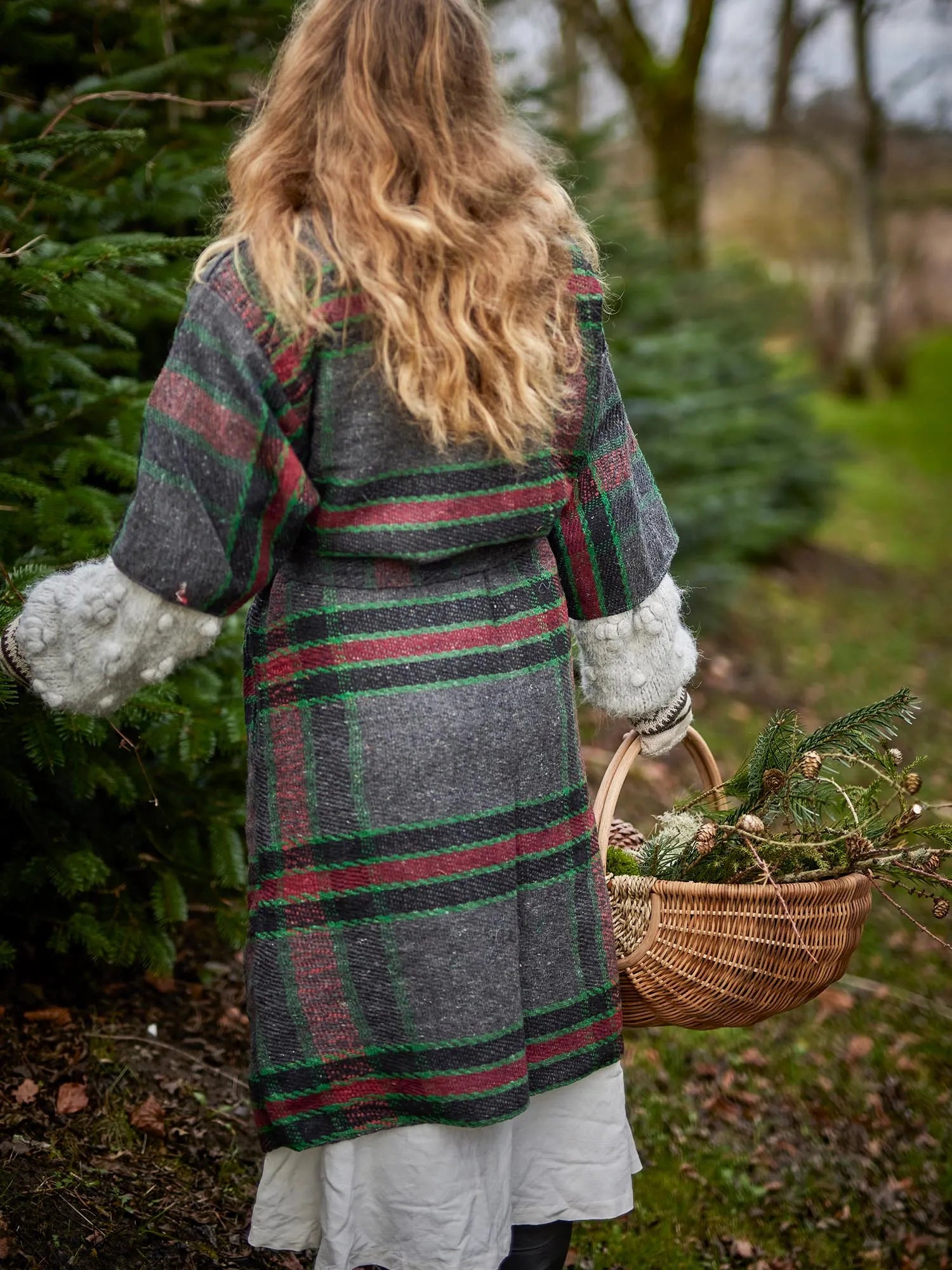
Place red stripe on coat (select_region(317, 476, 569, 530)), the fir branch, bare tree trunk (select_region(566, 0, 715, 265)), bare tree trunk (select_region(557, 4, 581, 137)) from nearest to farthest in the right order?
1. red stripe on coat (select_region(317, 476, 569, 530))
2. the fir branch
3. bare tree trunk (select_region(566, 0, 715, 265))
4. bare tree trunk (select_region(557, 4, 581, 137))

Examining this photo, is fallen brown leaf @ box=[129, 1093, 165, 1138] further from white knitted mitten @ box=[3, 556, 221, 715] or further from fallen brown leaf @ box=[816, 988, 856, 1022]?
fallen brown leaf @ box=[816, 988, 856, 1022]

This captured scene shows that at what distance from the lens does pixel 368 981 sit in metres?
1.63

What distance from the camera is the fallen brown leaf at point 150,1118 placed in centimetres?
243

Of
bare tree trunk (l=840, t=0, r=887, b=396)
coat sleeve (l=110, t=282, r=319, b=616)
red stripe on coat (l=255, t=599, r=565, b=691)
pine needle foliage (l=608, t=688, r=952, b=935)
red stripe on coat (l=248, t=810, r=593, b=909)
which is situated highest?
coat sleeve (l=110, t=282, r=319, b=616)

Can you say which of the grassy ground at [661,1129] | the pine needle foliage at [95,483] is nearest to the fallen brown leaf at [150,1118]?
the grassy ground at [661,1129]

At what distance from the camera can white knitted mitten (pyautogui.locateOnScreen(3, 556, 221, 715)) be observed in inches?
59.2

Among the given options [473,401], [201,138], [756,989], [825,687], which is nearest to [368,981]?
[756,989]

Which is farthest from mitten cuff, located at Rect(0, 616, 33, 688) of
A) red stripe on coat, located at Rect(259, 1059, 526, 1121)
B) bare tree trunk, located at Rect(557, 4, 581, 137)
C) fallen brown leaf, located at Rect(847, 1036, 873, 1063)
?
bare tree trunk, located at Rect(557, 4, 581, 137)

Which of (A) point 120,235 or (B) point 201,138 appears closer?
(A) point 120,235

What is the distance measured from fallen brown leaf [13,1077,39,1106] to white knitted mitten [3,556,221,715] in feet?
3.82

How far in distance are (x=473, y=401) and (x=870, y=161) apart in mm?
18074

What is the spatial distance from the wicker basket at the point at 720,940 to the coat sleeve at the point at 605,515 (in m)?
0.30

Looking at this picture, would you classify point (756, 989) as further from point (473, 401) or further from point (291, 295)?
point (291, 295)

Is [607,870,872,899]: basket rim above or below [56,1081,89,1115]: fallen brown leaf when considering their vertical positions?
above
